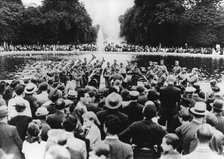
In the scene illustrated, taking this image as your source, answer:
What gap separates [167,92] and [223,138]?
9.21ft

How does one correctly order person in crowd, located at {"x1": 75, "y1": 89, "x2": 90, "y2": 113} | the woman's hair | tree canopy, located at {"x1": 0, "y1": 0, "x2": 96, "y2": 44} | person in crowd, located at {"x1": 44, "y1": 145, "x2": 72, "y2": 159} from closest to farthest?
person in crowd, located at {"x1": 44, "y1": 145, "x2": 72, "y2": 159} → the woman's hair → person in crowd, located at {"x1": 75, "y1": 89, "x2": 90, "y2": 113} → tree canopy, located at {"x1": 0, "y1": 0, "x2": 96, "y2": 44}

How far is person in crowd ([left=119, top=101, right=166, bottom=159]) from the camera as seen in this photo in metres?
5.59

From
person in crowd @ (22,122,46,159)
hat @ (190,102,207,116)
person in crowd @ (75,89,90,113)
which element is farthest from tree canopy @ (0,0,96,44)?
hat @ (190,102,207,116)

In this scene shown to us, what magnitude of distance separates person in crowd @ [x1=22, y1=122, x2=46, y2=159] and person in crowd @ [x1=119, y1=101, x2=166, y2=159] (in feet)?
4.13

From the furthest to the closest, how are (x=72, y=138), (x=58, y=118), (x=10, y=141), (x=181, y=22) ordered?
(x=181, y=22), (x=58, y=118), (x=10, y=141), (x=72, y=138)

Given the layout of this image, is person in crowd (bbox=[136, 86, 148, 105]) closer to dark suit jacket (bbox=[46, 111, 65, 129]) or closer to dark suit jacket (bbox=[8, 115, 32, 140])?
dark suit jacket (bbox=[46, 111, 65, 129])

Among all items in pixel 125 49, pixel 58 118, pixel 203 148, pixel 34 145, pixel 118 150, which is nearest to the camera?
pixel 203 148

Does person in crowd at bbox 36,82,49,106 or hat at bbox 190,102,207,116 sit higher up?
hat at bbox 190,102,207,116

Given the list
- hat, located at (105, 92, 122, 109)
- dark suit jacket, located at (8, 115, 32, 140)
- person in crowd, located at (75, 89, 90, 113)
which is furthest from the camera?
person in crowd, located at (75, 89, 90, 113)

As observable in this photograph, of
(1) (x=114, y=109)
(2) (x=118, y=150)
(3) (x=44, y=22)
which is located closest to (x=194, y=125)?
(1) (x=114, y=109)

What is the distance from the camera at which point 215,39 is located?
59.7m

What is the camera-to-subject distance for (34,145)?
16.9ft

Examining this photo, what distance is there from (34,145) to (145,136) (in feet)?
5.73

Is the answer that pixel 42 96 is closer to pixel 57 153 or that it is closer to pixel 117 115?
pixel 117 115
